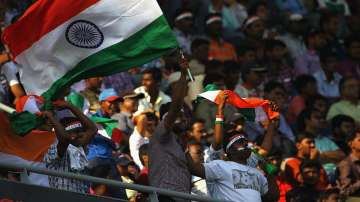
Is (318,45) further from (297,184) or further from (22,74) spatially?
(22,74)

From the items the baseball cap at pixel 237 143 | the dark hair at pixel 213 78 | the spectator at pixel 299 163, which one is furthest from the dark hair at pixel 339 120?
the baseball cap at pixel 237 143

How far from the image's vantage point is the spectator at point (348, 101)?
1895 centimetres

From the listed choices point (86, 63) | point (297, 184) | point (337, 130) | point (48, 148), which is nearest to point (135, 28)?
point (86, 63)

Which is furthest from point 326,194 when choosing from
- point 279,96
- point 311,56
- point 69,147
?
point 311,56

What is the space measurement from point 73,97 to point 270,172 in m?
3.05

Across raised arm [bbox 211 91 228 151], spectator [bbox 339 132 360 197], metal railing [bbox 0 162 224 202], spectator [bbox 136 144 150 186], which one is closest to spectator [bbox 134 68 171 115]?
spectator [bbox 136 144 150 186]

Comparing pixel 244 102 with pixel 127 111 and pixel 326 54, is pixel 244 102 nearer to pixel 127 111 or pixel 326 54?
pixel 127 111

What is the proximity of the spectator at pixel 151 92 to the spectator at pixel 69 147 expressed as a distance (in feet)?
13.8

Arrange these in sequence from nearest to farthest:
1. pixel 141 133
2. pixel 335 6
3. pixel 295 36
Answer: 1. pixel 141 133
2. pixel 295 36
3. pixel 335 6

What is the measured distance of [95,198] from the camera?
1158cm

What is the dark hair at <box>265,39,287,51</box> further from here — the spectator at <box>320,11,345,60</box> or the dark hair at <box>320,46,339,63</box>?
the spectator at <box>320,11,345,60</box>

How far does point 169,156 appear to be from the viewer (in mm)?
11789

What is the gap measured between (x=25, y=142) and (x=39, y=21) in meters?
1.27

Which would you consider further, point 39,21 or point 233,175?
point 39,21
